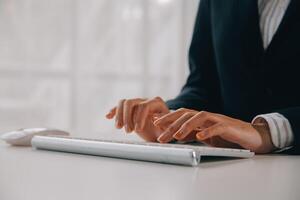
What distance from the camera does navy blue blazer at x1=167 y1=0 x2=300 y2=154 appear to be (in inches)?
47.0

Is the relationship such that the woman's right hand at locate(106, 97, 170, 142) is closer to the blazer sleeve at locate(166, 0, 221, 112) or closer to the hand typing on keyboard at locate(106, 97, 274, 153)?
the hand typing on keyboard at locate(106, 97, 274, 153)

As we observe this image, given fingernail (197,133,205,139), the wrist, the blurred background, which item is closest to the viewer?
fingernail (197,133,205,139)

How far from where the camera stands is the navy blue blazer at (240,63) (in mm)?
1194

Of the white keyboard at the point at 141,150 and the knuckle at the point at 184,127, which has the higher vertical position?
the knuckle at the point at 184,127

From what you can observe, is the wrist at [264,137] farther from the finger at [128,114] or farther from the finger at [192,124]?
the finger at [128,114]

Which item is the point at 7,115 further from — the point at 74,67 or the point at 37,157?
the point at 37,157

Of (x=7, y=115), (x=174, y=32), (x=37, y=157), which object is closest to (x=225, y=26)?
(x=37, y=157)

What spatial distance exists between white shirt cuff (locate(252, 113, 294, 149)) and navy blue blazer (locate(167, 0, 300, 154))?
0.15 meters

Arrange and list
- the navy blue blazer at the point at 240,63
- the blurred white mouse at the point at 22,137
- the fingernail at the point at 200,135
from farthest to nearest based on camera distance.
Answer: the navy blue blazer at the point at 240,63
the blurred white mouse at the point at 22,137
the fingernail at the point at 200,135

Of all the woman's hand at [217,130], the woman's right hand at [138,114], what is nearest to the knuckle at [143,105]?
the woman's right hand at [138,114]

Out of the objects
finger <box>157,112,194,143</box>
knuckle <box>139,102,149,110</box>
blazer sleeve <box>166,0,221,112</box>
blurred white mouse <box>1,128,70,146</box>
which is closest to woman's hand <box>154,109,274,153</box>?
finger <box>157,112,194,143</box>

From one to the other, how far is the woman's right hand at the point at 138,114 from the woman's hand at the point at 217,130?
0.10m

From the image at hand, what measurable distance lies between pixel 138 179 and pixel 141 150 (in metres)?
0.17

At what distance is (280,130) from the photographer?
938mm
